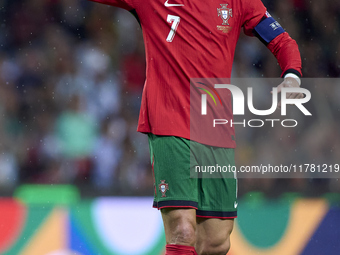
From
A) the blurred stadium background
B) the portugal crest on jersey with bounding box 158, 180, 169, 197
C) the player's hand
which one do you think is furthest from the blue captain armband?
the blurred stadium background

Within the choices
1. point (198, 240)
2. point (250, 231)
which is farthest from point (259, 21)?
point (250, 231)

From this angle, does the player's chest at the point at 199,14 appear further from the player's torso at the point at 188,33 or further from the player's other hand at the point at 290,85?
the player's other hand at the point at 290,85

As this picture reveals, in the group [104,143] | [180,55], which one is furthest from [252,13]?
[104,143]

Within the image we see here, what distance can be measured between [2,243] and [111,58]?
8.22ft

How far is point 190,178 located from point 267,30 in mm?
999

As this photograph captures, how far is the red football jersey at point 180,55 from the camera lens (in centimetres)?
274

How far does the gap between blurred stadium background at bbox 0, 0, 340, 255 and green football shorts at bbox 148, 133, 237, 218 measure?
102 centimetres

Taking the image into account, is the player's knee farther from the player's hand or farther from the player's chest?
the player's chest

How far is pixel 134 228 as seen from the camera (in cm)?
384

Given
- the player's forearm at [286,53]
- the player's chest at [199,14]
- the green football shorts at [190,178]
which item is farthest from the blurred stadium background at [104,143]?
the player's chest at [199,14]

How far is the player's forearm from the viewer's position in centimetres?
287

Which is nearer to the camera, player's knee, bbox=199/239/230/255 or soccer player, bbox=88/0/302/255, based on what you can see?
soccer player, bbox=88/0/302/255

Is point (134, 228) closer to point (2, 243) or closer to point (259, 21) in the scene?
point (2, 243)

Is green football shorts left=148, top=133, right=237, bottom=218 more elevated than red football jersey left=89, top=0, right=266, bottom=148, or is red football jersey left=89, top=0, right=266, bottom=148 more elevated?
red football jersey left=89, top=0, right=266, bottom=148
